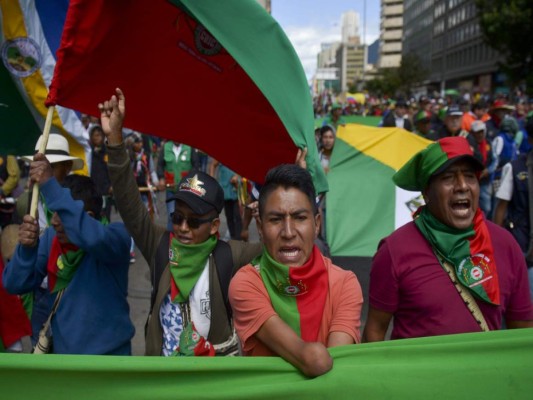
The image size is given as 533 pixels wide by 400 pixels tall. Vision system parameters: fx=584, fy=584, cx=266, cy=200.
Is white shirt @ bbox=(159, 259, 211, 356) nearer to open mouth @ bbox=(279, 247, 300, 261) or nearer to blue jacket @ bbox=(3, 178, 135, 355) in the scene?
blue jacket @ bbox=(3, 178, 135, 355)

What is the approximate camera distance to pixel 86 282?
2.87 metres

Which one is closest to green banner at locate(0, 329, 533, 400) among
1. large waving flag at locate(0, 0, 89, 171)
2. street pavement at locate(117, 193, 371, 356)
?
large waving flag at locate(0, 0, 89, 171)

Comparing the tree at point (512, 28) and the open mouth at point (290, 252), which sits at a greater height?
the tree at point (512, 28)

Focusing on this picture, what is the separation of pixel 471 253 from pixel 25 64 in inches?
113

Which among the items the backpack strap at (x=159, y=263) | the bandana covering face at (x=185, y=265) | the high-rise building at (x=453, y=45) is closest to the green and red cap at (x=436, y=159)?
the bandana covering face at (x=185, y=265)

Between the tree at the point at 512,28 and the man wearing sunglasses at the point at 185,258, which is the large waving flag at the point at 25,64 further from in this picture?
the tree at the point at 512,28

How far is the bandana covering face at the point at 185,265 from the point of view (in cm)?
254

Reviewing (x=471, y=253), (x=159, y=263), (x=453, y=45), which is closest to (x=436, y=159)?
(x=471, y=253)

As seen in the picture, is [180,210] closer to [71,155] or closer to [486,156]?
[71,155]

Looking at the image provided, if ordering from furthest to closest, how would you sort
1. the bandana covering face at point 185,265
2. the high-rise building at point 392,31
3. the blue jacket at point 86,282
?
1. the high-rise building at point 392,31
2. the blue jacket at point 86,282
3. the bandana covering face at point 185,265

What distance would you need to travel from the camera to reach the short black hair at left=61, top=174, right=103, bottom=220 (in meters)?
3.13

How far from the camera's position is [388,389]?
72.2 inches

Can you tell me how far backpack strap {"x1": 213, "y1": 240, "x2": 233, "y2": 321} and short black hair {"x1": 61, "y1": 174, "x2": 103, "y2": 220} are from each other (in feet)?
2.83

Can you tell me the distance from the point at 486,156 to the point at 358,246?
9.83 ft
